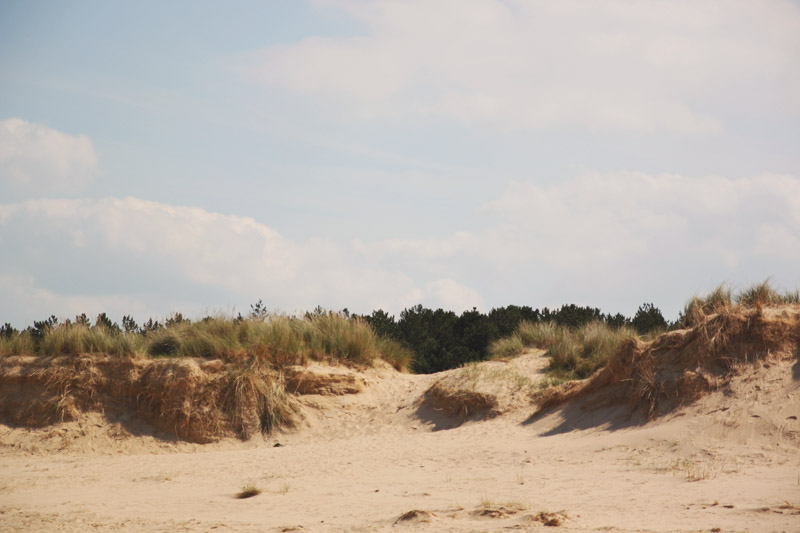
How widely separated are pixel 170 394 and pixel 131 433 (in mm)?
1052

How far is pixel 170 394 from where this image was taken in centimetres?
1470

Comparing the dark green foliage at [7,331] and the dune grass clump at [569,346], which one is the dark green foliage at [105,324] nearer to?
the dark green foliage at [7,331]

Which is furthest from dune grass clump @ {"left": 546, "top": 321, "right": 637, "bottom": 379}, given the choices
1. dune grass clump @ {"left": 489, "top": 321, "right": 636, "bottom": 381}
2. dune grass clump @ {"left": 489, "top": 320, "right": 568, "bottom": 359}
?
dune grass clump @ {"left": 489, "top": 320, "right": 568, "bottom": 359}

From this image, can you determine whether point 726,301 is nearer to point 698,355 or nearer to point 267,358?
point 698,355

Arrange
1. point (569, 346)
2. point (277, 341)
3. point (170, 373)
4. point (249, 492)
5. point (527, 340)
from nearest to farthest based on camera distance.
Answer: point (249, 492) → point (170, 373) → point (569, 346) → point (277, 341) → point (527, 340)

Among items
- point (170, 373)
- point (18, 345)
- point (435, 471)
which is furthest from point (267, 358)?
point (435, 471)

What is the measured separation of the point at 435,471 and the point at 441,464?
467 mm

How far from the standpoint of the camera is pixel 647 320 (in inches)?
773

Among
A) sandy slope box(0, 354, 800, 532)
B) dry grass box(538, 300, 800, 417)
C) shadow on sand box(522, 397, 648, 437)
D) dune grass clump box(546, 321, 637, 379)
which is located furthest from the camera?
dune grass clump box(546, 321, 637, 379)

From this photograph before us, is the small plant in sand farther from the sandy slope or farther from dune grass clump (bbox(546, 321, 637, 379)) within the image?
dune grass clump (bbox(546, 321, 637, 379))

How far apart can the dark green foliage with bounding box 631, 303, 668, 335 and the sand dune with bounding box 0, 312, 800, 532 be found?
4.10m

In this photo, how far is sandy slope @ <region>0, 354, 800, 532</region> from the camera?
802cm

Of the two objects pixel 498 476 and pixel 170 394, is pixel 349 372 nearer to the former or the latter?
pixel 170 394

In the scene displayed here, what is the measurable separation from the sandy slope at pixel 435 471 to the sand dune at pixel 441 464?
0.03m
